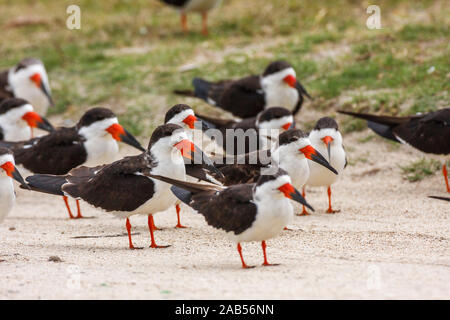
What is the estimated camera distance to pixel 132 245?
605 centimetres

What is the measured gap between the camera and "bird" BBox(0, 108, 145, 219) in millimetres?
7699

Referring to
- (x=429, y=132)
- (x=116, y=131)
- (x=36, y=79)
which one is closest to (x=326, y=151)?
(x=429, y=132)

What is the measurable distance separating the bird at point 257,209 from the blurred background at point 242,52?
411 centimetres

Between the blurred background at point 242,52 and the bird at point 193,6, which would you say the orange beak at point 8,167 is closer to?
the blurred background at point 242,52

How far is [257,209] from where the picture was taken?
5074 mm

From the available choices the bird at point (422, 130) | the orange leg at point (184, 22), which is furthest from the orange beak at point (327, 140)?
the orange leg at point (184, 22)

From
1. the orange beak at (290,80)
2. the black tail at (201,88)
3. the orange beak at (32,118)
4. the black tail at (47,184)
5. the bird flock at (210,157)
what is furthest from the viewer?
the black tail at (201,88)

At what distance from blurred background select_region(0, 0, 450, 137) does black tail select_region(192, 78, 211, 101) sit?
21.8 inches

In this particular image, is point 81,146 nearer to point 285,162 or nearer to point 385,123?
point 285,162

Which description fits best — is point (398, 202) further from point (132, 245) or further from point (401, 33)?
point (401, 33)

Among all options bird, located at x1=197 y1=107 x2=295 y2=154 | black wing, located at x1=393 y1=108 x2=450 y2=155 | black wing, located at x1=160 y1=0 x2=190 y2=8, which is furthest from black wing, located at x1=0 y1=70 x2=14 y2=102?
black wing, located at x1=393 y1=108 x2=450 y2=155

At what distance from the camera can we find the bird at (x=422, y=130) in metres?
7.60

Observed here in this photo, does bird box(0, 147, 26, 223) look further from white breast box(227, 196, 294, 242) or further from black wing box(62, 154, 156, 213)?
white breast box(227, 196, 294, 242)

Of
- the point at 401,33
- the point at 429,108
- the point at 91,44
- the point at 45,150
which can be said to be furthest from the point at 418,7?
the point at 45,150
